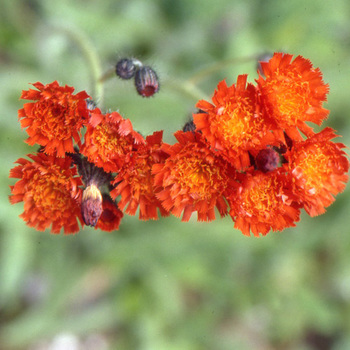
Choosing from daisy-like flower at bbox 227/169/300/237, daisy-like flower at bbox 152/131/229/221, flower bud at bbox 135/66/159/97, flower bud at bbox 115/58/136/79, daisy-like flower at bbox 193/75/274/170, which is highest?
flower bud at bbox 115/58/136/79

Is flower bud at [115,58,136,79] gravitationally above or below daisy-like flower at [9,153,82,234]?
above

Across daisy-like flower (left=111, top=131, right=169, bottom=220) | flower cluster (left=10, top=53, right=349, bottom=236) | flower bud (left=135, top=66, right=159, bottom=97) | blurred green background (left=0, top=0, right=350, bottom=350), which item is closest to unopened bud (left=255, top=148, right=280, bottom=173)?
flower cluster (left=10, top=53, right=349, bottom=236)

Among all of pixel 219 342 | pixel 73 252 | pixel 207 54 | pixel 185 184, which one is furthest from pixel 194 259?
pixel 185 184

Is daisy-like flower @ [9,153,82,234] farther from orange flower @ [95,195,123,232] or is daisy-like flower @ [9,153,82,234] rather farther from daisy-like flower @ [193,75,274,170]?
daisy-like flower @ [193,75,274,170]

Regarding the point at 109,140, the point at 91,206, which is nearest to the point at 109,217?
the point at 91,206

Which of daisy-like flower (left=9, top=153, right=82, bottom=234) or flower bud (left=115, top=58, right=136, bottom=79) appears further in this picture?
flower bud (left=115, top=58, right=136, bottom=79)

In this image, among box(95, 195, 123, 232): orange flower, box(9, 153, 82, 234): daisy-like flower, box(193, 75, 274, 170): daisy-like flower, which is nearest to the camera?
box(193, 75, 274, 170): daisy-like flower

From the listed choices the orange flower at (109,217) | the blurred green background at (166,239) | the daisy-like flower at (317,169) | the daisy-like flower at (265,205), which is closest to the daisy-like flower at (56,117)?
the orange flower at (109,217)

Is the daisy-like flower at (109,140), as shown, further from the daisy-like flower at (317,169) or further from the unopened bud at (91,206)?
the daisy-like flower at (317,169)
